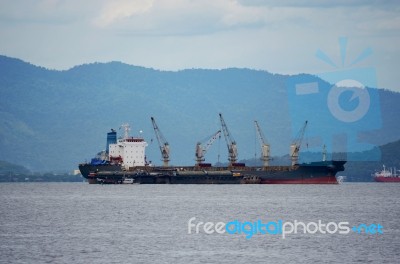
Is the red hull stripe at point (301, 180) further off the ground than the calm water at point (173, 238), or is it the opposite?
the red hull stripe at point (301, 180)

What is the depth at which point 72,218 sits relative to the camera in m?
97.5

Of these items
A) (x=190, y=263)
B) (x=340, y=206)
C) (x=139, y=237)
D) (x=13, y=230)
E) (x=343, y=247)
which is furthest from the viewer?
(x=340, y=206)

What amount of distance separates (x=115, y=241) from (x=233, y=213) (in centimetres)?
3055

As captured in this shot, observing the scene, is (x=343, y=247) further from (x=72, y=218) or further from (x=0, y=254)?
(x=72, y=218)

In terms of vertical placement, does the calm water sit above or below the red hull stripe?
below

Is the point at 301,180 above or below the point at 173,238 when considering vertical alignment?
above

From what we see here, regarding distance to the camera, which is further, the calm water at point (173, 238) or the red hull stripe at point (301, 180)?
the red hull stripe at point (301, 180)

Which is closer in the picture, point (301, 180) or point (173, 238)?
point (173, 238)

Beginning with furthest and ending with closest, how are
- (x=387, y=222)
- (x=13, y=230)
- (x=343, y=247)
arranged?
1. (x=387, y=222)
2. (x=13, y=230)
3. (x=343, y=247)

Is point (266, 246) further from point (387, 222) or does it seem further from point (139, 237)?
point (387, 222)

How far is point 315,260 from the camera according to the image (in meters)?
64.3

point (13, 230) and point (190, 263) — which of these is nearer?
point (190, 263)

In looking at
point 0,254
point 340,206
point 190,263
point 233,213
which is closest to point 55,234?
point 0,254

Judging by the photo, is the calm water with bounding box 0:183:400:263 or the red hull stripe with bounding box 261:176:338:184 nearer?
the calm water with bounding box 0:183:400:263
